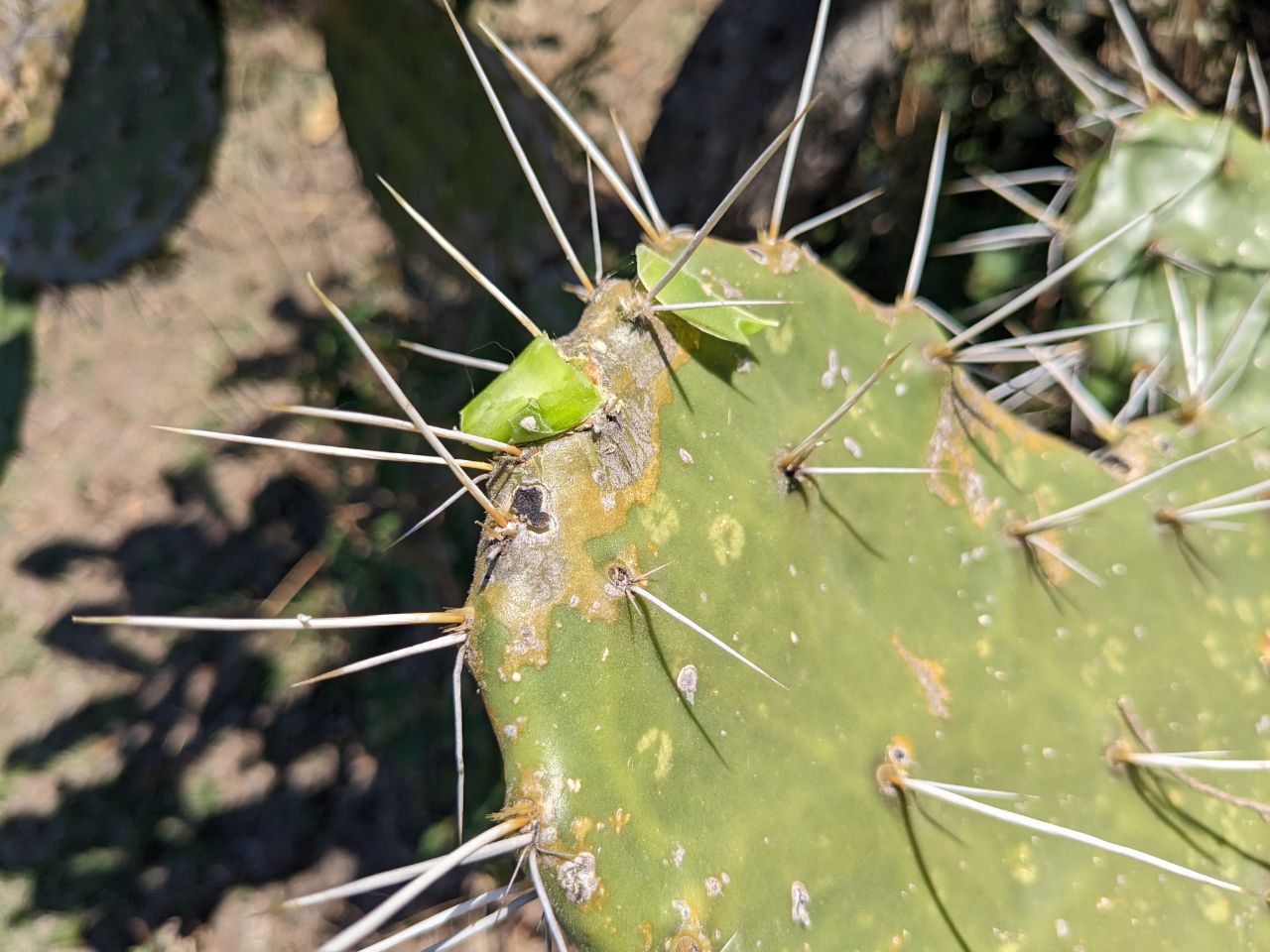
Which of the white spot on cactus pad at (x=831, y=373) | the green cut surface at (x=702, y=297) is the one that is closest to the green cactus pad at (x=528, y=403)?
the green cut surface at (x=702, y=297)

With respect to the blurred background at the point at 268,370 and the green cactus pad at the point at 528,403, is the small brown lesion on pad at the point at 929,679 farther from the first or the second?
the blurred background at the point at 268,370

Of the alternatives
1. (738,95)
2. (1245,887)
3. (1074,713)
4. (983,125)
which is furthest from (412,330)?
(1245,887)

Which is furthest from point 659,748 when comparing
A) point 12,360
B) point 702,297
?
point 12,360

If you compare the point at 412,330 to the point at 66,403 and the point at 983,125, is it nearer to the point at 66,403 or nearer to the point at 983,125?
the point at 66,403

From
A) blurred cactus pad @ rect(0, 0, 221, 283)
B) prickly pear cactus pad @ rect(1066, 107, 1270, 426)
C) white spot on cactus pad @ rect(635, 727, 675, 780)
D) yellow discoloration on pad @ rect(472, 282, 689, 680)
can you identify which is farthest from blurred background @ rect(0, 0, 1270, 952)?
white spot on cactus pad @ rect(635, 727, 675, 780)

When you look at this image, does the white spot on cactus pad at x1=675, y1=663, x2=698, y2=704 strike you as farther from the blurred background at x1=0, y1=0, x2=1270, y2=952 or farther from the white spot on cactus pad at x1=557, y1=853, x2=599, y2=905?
the blurred background at x1=0, y1=0, x2=1270, y2=952

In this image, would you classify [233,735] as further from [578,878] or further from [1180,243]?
[1180,243]
